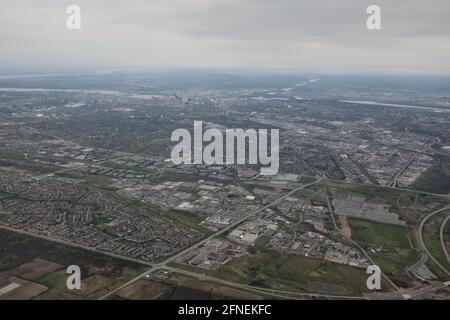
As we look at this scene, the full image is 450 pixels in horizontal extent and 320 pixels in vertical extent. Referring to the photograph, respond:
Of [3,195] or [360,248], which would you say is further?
[3,195]

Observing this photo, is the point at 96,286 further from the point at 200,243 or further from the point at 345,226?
the point at 345,226

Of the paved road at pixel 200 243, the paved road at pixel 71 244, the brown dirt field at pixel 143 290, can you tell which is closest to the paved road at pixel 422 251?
the paved road at pixel 200 243

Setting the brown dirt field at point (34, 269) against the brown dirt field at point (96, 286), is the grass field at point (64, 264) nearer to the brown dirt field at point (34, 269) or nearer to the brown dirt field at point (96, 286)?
the brown dirt field at point (96, 286)

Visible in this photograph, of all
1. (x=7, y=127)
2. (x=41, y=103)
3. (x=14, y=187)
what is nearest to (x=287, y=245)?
(x=14, y=187)

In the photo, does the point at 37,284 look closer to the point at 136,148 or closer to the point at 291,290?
the point at 291,290

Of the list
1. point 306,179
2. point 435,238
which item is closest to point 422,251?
point 435,238
